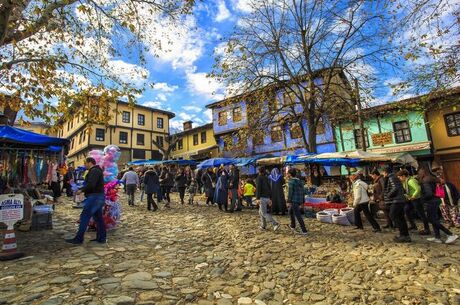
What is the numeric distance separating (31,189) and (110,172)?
3352 millimetres

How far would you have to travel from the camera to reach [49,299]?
3.29m

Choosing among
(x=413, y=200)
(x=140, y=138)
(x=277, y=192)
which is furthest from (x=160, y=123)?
(x=413, y=200)

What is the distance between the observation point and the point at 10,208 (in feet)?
16.6

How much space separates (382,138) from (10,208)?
23.5 meters

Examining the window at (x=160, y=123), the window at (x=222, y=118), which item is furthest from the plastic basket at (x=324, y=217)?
the window at (x=160, y=123)

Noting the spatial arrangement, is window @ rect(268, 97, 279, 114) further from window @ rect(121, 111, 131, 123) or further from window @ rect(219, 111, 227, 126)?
window @ rect(121, 111, 131, 123)

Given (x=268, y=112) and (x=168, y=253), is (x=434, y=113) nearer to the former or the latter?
(x=268, y=112)

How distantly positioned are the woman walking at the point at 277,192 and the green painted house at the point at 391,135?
34.6ft

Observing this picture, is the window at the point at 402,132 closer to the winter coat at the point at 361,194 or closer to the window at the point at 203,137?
the winter coat at the point at 361,194

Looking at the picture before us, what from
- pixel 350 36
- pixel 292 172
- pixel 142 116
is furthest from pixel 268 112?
pixel 142 116

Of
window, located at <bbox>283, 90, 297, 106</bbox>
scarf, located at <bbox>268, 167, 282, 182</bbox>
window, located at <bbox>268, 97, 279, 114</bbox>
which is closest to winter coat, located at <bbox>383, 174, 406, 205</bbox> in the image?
scarf, located at <bbox>268, 167, 282, 182</bbox>

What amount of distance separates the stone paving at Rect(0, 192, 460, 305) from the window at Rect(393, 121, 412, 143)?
16538mm

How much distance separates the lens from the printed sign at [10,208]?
498 centimetres

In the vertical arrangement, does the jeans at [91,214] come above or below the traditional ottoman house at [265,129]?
below
